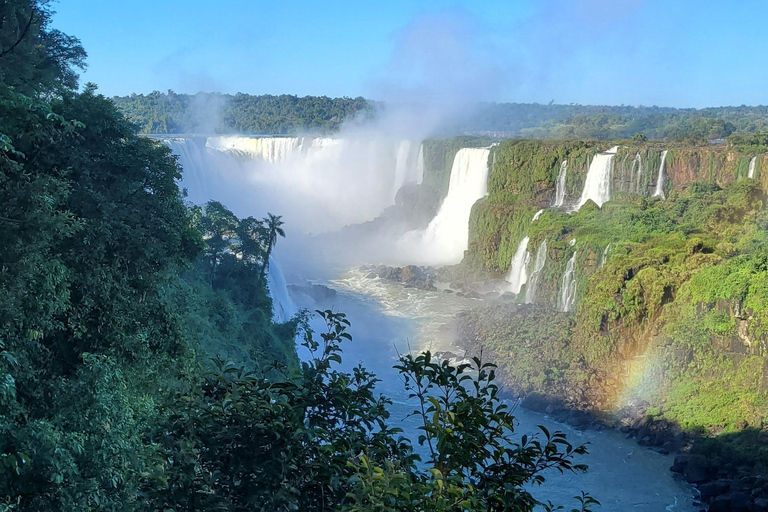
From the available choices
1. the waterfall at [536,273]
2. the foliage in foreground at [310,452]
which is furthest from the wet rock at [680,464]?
the foliage in foreground at [310,452]

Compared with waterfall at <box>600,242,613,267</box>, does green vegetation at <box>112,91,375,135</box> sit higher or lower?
higher

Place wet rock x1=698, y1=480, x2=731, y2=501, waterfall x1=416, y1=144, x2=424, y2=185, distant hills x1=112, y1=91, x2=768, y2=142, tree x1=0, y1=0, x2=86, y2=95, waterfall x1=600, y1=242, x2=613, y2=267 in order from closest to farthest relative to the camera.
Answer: tree x1=0, y1=0, x2=86, y2=95, wet rock x1=698, y1=480, x2=731, y2=501, waterfall x1=600, y1=242, x2=613, y2=267, waterfall x1=416, y1=144, x2=424, y2=185, distant hills x1=112, y1=91, x2=768, y2=142

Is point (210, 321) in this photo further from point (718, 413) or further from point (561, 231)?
point (561, 231)

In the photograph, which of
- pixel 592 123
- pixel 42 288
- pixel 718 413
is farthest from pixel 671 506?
pixel 592 123

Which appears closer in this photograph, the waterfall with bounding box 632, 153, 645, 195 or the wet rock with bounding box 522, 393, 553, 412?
the wet rock with bounding box 522, 393, 553, 412

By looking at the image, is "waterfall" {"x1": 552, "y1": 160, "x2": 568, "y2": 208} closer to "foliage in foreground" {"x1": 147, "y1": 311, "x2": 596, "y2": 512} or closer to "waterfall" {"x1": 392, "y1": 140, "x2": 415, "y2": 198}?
"waterfall" {"x1": 392, "y1": 140, "x2": 415, "y2": 198}

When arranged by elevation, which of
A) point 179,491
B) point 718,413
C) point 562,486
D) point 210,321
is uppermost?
point 179,491

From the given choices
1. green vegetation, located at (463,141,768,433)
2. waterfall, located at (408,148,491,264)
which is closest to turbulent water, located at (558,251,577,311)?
green vegetation, located at (463,141,768,433)
